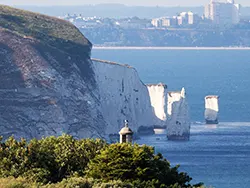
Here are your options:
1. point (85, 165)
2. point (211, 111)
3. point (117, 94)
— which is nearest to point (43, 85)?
point (117, 94)

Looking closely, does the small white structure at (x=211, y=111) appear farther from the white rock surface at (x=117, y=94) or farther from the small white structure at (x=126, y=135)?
the small white structure at (x=126, y=135)

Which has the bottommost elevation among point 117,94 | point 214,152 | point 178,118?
point 214,152

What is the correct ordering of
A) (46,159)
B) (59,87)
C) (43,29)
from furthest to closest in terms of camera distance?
(43,29)
(59,87)
(46,159)

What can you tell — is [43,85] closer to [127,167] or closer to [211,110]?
[211,110]

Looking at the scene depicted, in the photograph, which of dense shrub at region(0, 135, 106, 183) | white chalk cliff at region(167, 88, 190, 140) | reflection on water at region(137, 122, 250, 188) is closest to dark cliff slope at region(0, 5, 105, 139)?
reflection on water at region(137, 122, 250, 188)

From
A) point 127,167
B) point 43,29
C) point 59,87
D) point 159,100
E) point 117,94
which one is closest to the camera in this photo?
point 127,167

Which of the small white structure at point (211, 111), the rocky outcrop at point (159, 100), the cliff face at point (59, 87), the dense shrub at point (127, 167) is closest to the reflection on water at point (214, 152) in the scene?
the small white structure at point (211, 111)

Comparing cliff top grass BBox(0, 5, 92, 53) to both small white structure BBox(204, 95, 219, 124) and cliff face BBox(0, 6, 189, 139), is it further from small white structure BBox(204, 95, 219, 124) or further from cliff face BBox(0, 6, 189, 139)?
small white structure BBox(204, 95, 219, 124)
